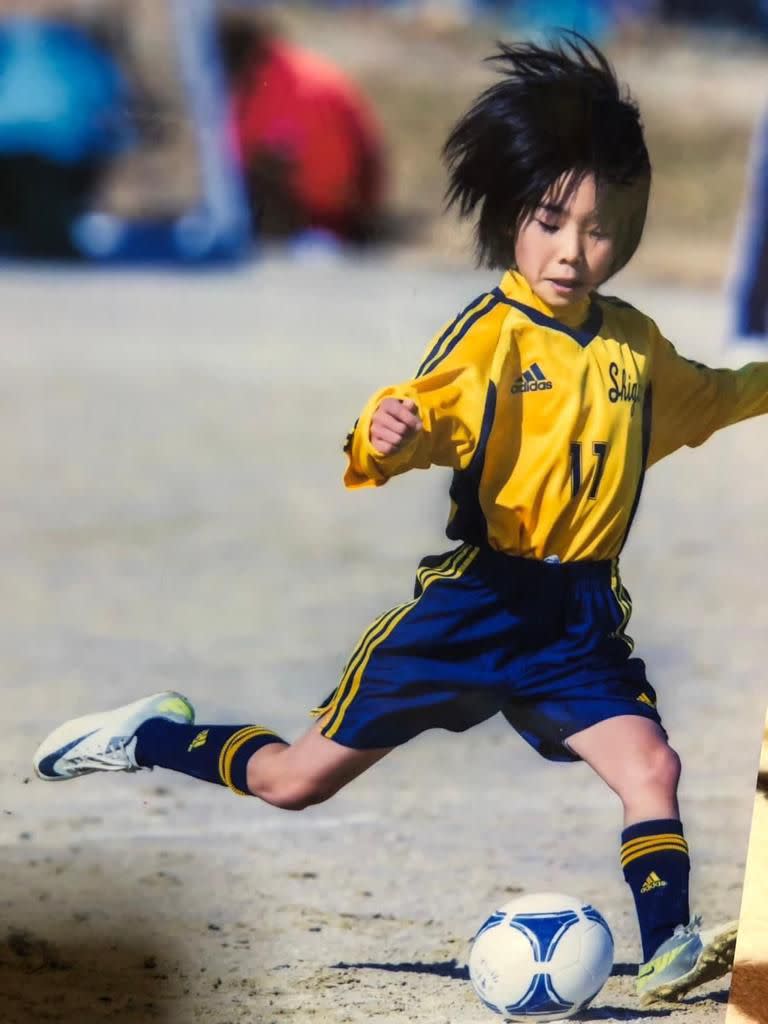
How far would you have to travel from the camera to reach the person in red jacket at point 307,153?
17859mm

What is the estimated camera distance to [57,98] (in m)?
17.5

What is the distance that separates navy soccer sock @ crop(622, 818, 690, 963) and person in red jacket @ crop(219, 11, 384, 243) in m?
14.6

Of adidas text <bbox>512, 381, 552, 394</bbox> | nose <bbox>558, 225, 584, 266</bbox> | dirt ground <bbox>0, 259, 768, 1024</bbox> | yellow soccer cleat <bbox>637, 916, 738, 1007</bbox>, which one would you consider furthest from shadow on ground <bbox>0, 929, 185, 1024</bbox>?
nose <bbox>558, 225, 584, 266</bbox>

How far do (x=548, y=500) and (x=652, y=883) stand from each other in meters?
0.69

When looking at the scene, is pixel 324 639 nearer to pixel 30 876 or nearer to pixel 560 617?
pixel 30 876

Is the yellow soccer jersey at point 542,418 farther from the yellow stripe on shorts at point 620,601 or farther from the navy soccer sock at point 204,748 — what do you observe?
the navy soccer sock at point 204,748

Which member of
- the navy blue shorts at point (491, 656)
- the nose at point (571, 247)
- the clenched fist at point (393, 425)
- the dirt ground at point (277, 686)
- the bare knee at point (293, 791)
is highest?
the nose at point (571, 247)

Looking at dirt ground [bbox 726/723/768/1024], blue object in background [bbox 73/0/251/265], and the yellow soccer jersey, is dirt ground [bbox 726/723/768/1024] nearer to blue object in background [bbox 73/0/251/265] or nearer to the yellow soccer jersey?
the yellow soccer jersey

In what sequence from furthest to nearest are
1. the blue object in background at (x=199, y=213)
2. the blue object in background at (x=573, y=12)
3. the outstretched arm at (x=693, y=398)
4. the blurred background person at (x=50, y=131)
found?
1. the blue object in background at (x=573, y=12)
2. the blurred background person at (x=50, y=131)
3. the blue object in background at (x=199, y=213)
4. the outstretched arm at (x=693, y=398)

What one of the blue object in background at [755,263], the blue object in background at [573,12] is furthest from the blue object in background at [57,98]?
the blue object in background at [755,263]

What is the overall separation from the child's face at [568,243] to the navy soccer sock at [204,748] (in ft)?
3.24

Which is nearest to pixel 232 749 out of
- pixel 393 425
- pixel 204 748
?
pixel 204 748

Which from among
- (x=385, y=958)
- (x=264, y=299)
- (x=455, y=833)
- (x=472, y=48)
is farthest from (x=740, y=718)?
(x=472, y=48)

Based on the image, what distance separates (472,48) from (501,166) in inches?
852
